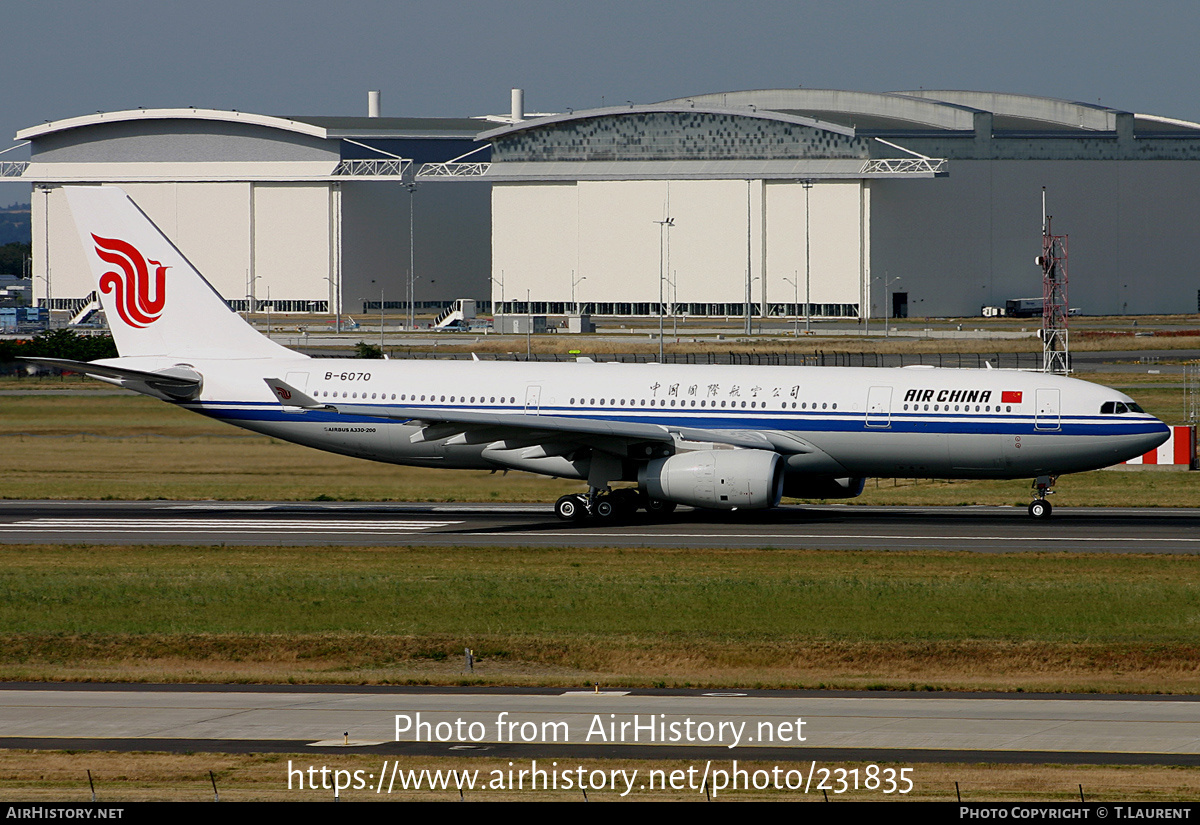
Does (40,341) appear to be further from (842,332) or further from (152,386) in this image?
(842,332)

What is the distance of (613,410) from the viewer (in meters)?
39.8

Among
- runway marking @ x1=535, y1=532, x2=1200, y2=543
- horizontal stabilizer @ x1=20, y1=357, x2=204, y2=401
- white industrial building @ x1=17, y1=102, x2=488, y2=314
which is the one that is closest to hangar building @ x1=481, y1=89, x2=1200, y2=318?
white industrial building @ x1=17, y1=102, x2=488, y2=314

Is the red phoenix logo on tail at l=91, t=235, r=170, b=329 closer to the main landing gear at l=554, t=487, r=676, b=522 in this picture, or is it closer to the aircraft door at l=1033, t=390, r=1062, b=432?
the main landing gear at l=554, t=487, r=676, b=522

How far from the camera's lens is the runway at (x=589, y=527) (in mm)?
35688

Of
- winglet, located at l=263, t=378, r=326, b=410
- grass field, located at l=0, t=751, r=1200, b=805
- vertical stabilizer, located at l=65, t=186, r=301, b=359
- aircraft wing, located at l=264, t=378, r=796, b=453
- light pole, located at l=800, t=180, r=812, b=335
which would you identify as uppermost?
light pole, located at l=800, t=180, r=812, b=335

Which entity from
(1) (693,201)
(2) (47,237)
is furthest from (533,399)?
(2) (47,237)

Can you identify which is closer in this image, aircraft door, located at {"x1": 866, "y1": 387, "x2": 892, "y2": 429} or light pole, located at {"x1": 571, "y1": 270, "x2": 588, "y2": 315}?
aircraft door, located at {"x1": 866, "y1": 387, "x2": 892, "y2": 429}

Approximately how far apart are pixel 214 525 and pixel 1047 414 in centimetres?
2177

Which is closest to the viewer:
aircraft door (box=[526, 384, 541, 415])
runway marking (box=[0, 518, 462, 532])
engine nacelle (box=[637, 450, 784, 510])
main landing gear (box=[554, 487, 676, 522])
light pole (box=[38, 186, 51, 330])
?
engine nacelle (box=[637, 450, 784, 510])

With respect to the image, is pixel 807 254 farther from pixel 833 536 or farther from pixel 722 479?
pixel 722 479

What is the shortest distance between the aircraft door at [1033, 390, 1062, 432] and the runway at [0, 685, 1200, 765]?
18.8 meters

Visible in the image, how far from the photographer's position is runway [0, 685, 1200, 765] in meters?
16.8

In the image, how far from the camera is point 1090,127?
160 m

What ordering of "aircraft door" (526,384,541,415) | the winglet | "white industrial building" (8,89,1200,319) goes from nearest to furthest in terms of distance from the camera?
the winglet → "aircraft door" (526,384,541,415) → "white industrial building" (8,89,1200,319)
